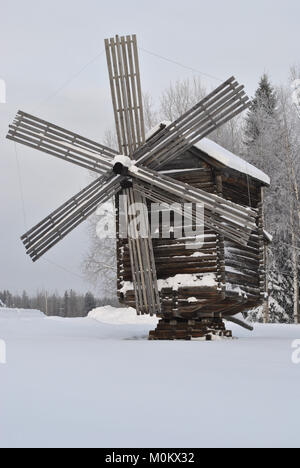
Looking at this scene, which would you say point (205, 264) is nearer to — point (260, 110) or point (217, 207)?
point (217, 207)

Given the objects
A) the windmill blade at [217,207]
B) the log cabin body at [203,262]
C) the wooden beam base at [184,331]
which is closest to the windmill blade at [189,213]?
the windmill blade at [217,207]

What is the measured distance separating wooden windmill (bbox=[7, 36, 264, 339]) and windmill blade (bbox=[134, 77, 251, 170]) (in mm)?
21

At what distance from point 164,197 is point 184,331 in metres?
3.11

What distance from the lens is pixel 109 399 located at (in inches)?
250

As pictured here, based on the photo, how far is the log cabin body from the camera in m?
14.5

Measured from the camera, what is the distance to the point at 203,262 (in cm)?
1459

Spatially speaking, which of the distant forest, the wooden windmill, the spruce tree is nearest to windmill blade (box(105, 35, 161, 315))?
the wooden windmill

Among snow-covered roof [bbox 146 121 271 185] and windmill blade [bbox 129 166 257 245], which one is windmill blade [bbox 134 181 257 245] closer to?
windmill blade [bbox 129 166 257 245]

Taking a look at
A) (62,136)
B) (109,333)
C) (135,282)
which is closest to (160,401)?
(135,282)

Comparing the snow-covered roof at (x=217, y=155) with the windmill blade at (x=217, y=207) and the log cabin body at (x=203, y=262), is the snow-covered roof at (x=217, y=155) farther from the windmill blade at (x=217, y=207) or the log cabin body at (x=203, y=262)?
the windmill blade at (x=217, y=207)

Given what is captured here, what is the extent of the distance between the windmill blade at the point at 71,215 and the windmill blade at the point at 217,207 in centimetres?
82

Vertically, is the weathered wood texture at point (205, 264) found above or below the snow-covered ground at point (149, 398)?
above

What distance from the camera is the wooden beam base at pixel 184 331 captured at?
1514 centimetres

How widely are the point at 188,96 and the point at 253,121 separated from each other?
122 inches
